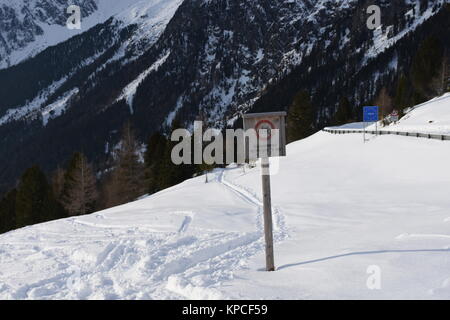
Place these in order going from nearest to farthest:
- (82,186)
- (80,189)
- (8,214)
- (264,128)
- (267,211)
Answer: (264,128) < (267,211) < (82,186) < (80,189) < (8,214)

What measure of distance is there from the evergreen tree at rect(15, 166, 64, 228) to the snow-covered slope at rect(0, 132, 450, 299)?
25752 millimetres

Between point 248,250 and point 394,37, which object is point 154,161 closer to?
point 248,250

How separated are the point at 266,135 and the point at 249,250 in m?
3.10

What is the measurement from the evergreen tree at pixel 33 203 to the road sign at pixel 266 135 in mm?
34647

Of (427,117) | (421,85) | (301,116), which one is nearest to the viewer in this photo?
(427,117)

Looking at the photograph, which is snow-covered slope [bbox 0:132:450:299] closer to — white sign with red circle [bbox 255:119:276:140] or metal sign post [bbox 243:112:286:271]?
metal sign post [bbox 243:112:286:271]

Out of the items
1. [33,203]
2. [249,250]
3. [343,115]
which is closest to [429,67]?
[343,115]

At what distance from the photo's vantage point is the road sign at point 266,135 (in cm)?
619

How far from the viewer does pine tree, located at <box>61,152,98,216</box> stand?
38.2m

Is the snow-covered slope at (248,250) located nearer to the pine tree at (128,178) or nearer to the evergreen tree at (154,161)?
the pine tree at (128,178)

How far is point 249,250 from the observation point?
323 inches

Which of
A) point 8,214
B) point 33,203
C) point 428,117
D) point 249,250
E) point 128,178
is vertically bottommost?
point 8,214

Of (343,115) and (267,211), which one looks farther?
(343,115)
